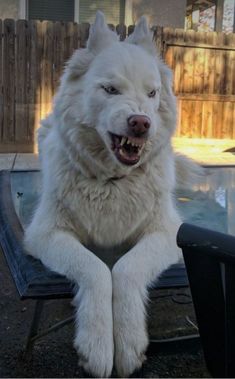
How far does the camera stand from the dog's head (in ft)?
6.93

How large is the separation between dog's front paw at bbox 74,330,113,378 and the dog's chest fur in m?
0.67

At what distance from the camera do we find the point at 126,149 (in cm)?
219

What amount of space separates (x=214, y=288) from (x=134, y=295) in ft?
1.82

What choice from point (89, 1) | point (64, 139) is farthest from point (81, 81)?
point (89, 1)

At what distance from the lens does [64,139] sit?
2408 mm

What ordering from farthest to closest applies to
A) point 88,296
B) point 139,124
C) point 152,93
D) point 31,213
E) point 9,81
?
point 9,81, point 31,213, point 152,93, point 139,124, point 88,296

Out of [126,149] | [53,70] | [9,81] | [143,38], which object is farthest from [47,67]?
[126,149]

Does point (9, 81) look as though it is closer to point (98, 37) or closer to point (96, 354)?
point (98, 37)

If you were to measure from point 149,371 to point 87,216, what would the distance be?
0.98 m

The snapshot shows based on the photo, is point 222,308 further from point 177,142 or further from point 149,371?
point 177,142

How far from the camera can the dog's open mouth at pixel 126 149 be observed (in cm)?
214

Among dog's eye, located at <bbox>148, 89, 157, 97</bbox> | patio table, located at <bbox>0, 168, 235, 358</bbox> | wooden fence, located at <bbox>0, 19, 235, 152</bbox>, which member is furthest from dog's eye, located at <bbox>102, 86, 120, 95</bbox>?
wooden fence, located at <bbox>0, 19, 235, 152</bbox>

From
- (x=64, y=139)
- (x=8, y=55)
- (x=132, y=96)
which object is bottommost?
(x=64, y=139)

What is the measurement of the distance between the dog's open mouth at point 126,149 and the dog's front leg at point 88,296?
1.42 ft
